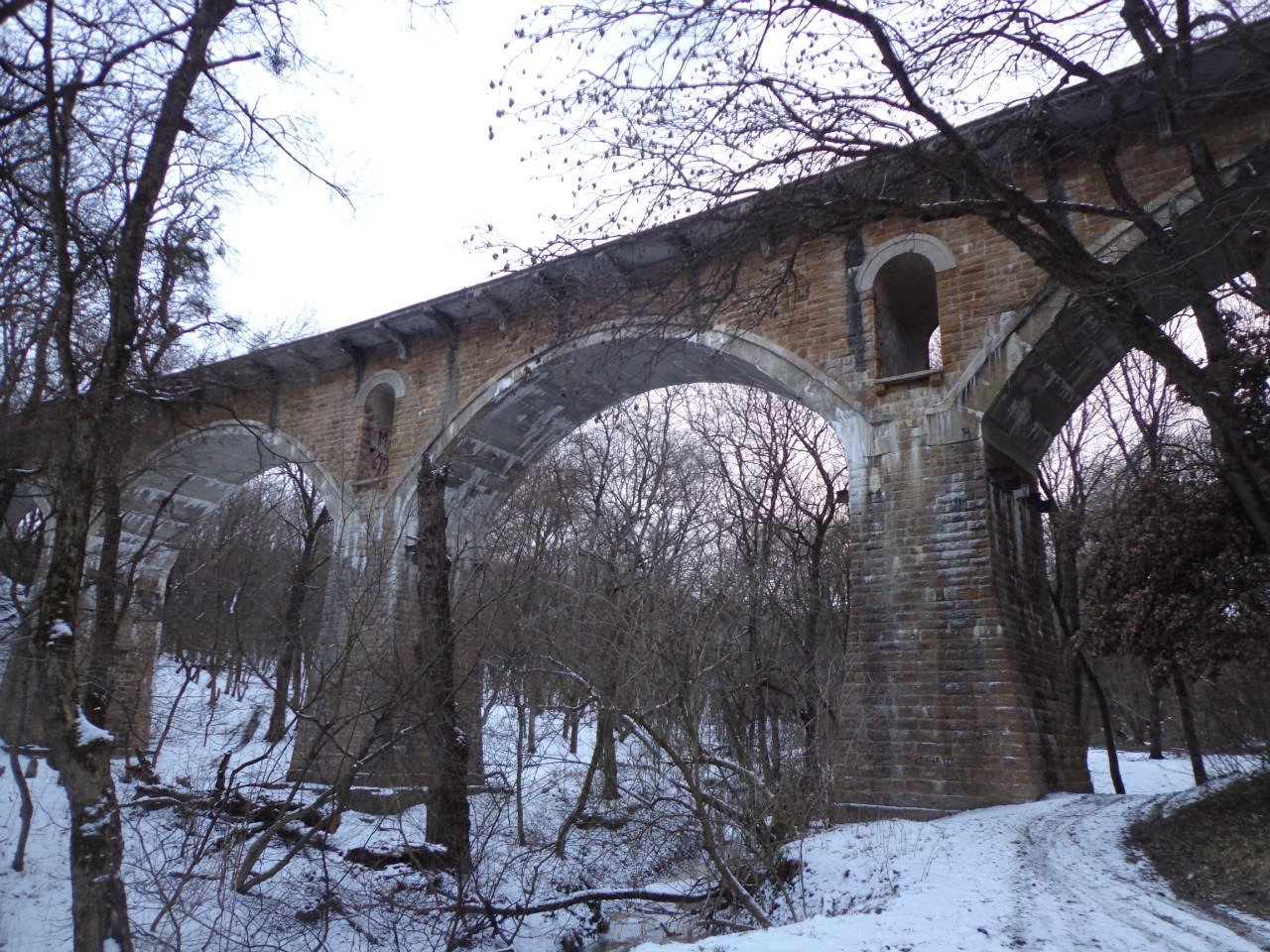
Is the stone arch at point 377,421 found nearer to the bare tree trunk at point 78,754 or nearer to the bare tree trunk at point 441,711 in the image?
the bare tree trunk at point 441,711

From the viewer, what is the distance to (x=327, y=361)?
1419 centimetres

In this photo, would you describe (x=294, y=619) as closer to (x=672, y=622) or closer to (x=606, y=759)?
(x=606, y=759)

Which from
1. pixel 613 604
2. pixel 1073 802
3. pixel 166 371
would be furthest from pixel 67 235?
pixel 1073 802

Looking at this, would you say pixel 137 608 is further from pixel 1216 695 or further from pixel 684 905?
pixel 1216 695

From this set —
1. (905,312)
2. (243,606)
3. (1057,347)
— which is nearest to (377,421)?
(905,312)

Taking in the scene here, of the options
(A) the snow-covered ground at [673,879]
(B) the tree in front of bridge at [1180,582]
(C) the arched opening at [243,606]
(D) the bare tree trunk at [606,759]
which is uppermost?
(C) the arched opening at [243,606]

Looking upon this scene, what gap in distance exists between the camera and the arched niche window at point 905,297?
9.37 metres

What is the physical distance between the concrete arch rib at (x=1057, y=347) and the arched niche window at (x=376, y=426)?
8207 millimetres

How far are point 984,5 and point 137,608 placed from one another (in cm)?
1657

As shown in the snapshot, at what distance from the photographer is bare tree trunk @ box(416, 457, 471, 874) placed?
781 cm

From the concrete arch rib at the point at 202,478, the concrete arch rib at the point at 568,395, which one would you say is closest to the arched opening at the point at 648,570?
the concrete arch rib at the point at 568,395

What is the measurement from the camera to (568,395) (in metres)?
12.5

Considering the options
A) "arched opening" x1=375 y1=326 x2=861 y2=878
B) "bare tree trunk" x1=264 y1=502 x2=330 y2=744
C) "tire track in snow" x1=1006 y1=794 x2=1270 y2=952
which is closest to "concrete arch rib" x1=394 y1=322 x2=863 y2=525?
"arched opening" x1=375 y1=326 x2=861 y2=878

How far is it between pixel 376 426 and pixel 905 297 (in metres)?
7.89
